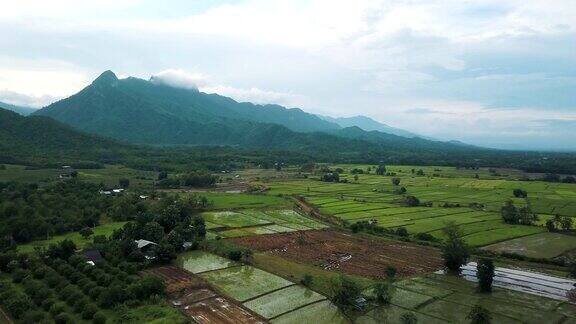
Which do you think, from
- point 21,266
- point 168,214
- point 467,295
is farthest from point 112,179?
point 467,295

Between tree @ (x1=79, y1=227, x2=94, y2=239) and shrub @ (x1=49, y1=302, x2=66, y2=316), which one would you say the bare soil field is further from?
tree @ (x1=79, y1=227, x2=94, y2=239)

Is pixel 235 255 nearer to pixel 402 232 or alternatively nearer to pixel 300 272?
pixel 300 272

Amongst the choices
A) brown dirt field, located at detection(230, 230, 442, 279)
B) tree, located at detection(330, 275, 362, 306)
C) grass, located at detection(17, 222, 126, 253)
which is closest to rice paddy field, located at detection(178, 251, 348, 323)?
tree, located at detection(330, 275, 362, 306)

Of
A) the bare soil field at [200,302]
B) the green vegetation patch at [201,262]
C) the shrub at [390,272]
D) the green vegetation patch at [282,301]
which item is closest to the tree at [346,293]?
the green vegetation patch at [282,301]

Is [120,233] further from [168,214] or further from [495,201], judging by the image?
[495,201]

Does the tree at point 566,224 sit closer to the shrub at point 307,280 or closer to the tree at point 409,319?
the shrub at point 307,280

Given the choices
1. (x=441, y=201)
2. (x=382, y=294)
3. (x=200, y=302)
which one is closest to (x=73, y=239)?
(x=200, y=302)
